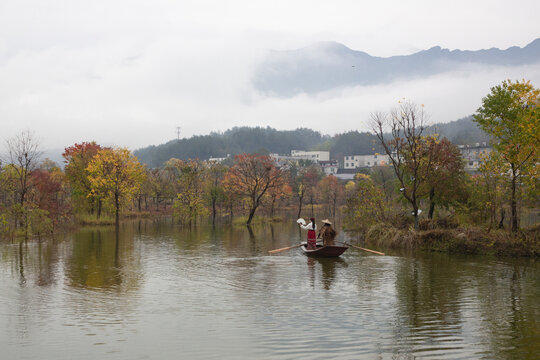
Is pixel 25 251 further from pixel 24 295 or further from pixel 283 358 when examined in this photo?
pixel 283 358

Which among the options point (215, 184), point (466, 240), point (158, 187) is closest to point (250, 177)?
point (215, 184)

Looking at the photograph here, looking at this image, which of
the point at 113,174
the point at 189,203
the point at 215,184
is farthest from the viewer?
the point at 215,184

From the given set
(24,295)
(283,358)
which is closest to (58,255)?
(24,295)

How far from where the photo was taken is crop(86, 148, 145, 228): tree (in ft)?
168

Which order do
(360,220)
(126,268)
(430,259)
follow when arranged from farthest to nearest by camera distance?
1. (360,220)
2. (430,259)
3. (126,268)

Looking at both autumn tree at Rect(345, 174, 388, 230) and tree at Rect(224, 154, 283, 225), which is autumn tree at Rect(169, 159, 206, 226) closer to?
tree at Rect(224, 154, 283, 225)

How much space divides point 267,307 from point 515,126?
2127cm

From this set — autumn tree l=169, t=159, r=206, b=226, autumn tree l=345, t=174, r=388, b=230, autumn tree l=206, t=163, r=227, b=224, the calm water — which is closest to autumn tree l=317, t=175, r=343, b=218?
autumn tree l=206, t=163, r=227, b=224

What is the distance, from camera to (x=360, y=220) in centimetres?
3684

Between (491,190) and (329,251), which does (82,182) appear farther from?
(491,190)

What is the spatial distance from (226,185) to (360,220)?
2681cm

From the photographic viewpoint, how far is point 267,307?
14.7 metres

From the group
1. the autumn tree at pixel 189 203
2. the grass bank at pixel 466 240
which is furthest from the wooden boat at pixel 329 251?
the autumn tree at pixel 189 203

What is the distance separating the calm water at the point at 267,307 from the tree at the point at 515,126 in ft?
19.4
